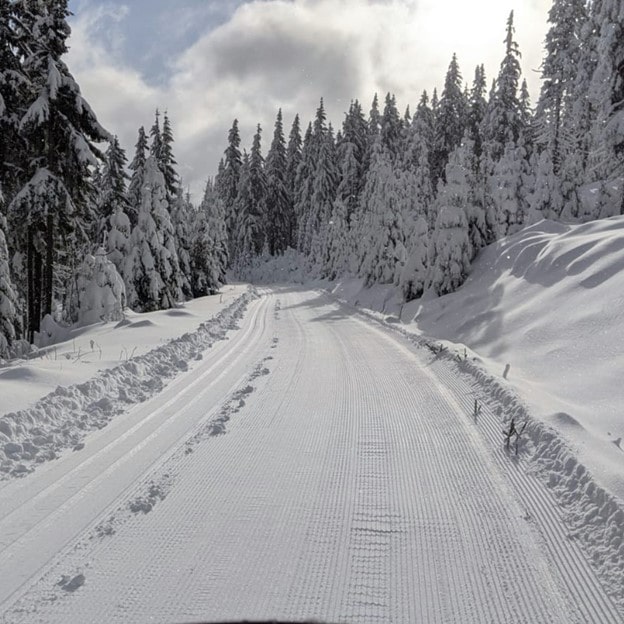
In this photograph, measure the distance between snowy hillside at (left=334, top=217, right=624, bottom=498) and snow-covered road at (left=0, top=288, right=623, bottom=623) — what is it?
1134 mm

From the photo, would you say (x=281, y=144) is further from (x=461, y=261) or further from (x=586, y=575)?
(x=586, y=575)

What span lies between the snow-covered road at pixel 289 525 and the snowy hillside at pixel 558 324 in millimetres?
1134

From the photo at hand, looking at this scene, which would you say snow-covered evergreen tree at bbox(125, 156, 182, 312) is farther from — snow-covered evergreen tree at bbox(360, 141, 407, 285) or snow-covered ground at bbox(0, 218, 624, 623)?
snow-covered evergreen tree at bbox(360, 141, 407, 285)

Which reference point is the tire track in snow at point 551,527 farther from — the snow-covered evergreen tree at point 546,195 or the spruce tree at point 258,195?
the spruce tree at point 258,195

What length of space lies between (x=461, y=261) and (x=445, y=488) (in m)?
18.7

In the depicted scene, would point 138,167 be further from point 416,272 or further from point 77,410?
point 77,410

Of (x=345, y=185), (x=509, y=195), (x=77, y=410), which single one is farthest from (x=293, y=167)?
(x=77, y=410)

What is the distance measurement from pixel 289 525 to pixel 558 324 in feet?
30.8

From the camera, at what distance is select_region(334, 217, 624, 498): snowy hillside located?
262 inches

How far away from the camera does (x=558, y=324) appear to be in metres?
11.5

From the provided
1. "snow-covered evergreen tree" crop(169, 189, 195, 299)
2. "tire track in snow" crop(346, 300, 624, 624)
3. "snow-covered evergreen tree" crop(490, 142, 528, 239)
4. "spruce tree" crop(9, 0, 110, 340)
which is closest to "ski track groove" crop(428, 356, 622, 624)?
"tire track in snow" crop(346, 300, 624, 624)

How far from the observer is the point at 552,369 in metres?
9.70

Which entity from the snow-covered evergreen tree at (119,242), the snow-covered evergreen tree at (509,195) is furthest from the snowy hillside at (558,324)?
the snow-covered evergreen tree at (119,242)

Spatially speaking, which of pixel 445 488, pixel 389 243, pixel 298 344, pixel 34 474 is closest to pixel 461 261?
pixel 298 344
